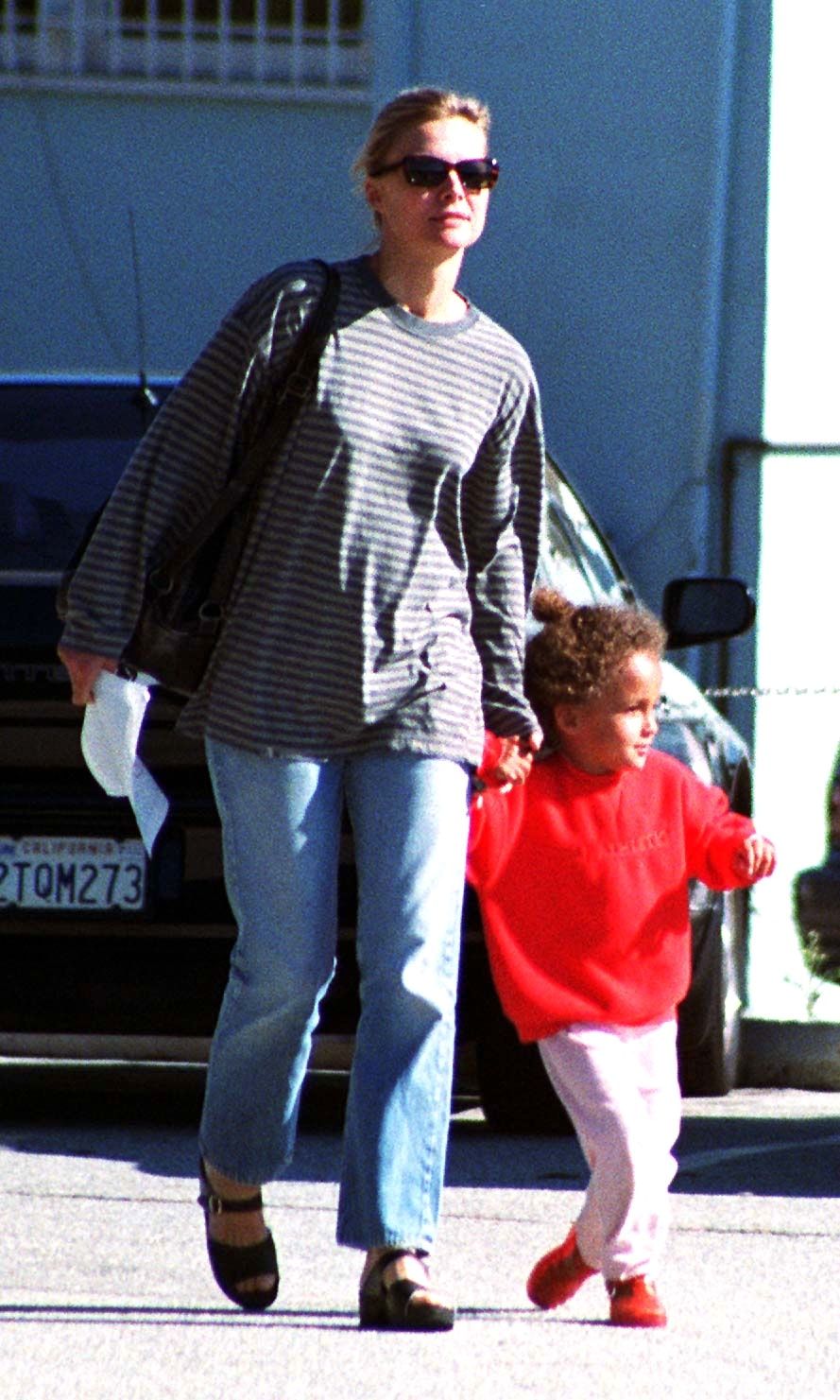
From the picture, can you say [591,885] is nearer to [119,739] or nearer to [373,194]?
[119,739]

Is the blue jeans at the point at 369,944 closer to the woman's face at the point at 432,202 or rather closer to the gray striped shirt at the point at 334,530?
the gray striped shirt at the point at 334,530

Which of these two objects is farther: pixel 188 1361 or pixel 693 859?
pixel 693 859

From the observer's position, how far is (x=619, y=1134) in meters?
4.70

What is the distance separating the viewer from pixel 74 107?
41.9 feet

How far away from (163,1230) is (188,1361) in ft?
4.54

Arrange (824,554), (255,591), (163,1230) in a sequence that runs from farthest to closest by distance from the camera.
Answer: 1. (824,554)
2. (163,1230)
3. (255,591)

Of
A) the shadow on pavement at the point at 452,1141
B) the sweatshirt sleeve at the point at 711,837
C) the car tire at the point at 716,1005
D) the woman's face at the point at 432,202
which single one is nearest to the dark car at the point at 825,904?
the car tire at the point at 716,1005

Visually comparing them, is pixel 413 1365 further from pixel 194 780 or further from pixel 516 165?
pixel 516 165

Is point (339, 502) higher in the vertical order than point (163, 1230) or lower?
higher

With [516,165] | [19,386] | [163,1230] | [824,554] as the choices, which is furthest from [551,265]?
[163,1230]

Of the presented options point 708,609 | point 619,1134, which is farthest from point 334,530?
point 708,609

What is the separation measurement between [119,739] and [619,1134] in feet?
3.05

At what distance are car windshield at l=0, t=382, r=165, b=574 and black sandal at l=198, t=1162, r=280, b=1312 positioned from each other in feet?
8.22

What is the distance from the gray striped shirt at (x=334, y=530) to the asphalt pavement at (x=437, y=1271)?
857mm
